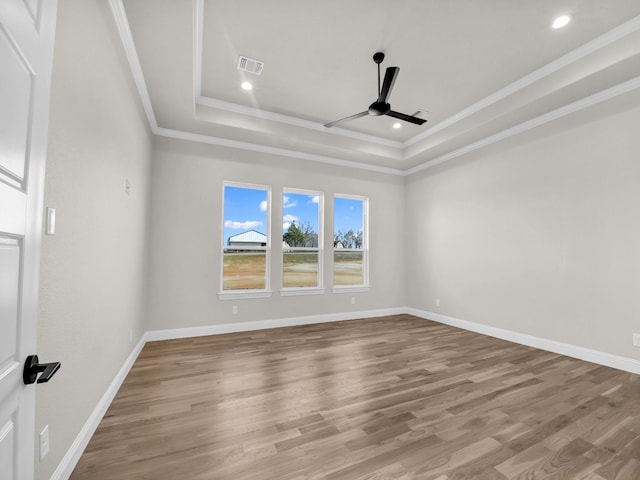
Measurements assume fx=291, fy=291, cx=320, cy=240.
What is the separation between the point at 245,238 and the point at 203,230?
0.66 m

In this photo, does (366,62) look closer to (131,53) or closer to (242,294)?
(131,53)

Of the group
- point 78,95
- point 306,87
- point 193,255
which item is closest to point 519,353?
point 306,87

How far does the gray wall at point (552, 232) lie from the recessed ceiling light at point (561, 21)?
4.10 feet

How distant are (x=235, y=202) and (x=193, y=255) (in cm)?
106

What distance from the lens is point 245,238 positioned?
473cm

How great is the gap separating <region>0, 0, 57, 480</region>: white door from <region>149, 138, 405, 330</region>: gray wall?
3482 mm

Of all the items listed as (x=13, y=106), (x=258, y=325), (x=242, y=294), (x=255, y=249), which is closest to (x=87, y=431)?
(x=13, y=106)

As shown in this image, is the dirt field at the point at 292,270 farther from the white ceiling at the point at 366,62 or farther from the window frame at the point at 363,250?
the white ceiling at the point at 366,62

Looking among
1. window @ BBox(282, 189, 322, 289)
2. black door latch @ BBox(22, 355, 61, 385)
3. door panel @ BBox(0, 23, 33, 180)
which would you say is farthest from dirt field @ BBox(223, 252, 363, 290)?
door panel @ BBox(0, 23, 33, 180)

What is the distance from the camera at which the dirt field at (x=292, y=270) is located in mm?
4594

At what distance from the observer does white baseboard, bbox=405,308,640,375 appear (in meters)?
3.05

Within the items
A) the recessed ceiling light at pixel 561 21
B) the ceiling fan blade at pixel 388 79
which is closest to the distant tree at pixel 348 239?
the ceiling fan blade at pixel 388 79

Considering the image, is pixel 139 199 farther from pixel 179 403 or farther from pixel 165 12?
pixel 179 403

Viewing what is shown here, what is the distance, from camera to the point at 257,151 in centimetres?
475
